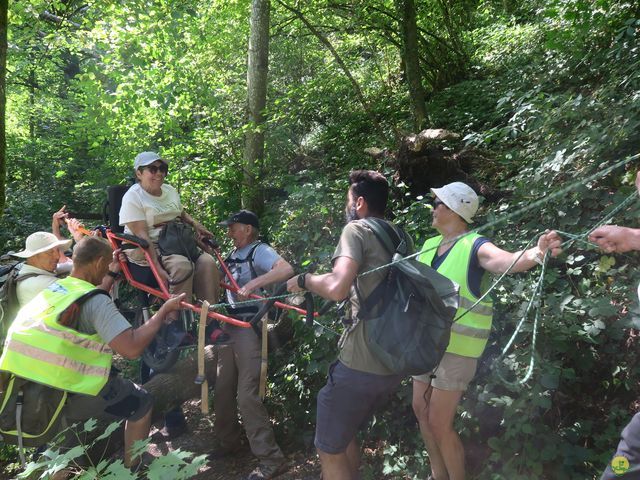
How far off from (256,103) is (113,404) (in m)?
5.09

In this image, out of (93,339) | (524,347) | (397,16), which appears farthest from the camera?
(397,16)

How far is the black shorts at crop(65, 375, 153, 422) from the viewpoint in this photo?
354cm

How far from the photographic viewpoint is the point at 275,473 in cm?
446

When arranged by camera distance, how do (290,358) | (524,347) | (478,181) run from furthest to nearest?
(478,181)
(290,358)
(524,347)

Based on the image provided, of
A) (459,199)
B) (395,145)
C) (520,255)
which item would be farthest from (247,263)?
(395,145)

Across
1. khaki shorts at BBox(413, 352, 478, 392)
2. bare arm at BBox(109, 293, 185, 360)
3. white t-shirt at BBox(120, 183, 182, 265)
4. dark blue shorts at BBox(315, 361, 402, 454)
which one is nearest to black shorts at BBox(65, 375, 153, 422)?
bare arm at BBox(109, 293, 185, 360)

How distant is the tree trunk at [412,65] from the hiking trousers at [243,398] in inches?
192

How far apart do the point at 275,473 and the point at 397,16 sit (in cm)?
746

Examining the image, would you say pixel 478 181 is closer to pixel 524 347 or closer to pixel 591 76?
pixel 591 76

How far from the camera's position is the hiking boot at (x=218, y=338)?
450 centimetres

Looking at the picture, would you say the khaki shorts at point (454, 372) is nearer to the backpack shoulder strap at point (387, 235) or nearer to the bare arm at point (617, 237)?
the backpack shoulder strap at point (387, 235)

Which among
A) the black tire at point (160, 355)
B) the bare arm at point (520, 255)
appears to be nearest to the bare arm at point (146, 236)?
the black tire at point (160, 355)

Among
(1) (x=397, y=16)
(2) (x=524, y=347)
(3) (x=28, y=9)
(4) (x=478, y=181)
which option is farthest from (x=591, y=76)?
(3) (x=28, y=9)

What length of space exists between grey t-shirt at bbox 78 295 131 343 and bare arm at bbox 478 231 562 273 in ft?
7.22
